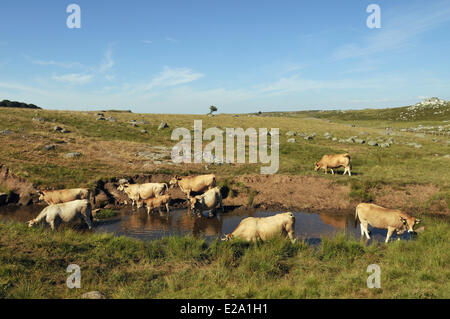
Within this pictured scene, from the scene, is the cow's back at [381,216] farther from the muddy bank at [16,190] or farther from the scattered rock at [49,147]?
the scattered rock at [49,147]

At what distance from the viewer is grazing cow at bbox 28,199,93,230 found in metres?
12.5

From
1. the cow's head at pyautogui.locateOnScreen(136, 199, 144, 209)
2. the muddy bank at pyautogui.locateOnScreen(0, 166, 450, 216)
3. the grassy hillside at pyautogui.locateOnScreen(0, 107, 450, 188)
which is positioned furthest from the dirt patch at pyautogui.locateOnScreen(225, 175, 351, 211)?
the cow's head at pyautogui.locateOnScreen(136, 199, 144, 209)

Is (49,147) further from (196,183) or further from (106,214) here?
(196,183)

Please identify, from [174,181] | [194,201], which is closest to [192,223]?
[194,201]

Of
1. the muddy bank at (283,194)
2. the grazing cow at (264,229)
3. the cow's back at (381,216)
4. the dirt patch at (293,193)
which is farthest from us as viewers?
the dirt patch at (293,193)

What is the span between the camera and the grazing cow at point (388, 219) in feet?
39.9

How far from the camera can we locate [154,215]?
16.4 m

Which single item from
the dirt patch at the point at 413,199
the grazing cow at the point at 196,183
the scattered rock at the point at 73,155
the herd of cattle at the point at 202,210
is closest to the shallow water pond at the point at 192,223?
the herd of cattle at the point at 202,210

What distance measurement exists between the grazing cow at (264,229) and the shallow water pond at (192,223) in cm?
186

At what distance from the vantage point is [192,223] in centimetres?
1536

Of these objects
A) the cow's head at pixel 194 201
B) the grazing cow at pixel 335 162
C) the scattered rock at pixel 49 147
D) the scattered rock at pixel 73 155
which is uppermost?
the scattered rock at pixel 49 147

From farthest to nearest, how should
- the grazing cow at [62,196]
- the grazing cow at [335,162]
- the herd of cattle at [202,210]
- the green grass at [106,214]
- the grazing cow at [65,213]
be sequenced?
the grazing cow at [335,162], the grazing cow at [62,196], the green grass at [106,214], the grazing cow at [65,213], the herd of cattle at [202,210]
